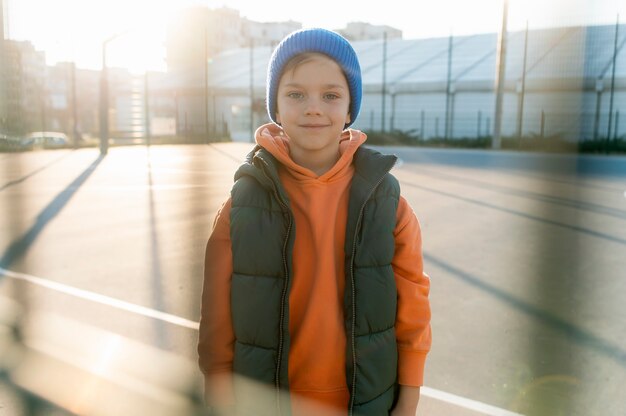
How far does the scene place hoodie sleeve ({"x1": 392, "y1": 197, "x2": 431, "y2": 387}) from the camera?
1.40 meters

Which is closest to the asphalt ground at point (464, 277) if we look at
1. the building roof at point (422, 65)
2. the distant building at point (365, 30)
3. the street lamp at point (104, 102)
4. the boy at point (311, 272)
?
the boy at point (311, 272)

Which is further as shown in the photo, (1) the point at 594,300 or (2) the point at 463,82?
(2) the point at 463,82

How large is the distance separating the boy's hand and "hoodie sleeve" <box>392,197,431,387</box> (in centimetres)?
2

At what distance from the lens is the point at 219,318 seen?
1.38 m

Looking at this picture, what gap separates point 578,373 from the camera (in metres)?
2.59

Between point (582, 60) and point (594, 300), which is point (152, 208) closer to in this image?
point (594, 300)

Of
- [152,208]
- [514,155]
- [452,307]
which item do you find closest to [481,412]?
[452,307]

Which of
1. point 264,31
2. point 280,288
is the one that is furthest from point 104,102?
point 264,31

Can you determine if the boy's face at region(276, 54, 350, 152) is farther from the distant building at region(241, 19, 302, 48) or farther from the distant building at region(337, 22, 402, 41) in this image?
the distant building at region(337, 22, 402, 41)

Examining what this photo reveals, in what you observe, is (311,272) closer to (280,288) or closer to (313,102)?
(280,288)

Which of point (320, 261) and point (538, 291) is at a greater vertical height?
point (320, 261)

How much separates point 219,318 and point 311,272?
23 centimetres

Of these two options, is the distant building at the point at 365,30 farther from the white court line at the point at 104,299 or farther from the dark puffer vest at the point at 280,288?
the dark puffer vest at the point at 280,288

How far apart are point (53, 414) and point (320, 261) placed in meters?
1.43
